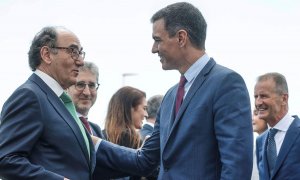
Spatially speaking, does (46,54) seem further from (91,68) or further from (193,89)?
(91,68)

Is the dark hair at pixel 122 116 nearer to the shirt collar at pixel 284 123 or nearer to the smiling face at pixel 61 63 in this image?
the shirt collar at pixel 284 123

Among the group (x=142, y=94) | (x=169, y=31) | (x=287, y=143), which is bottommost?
(x=287, y=143)

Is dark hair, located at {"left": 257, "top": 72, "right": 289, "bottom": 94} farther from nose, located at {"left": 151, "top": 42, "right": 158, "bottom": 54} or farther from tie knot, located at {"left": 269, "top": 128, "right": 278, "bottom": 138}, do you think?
nose, located at {"left": 151, "top": 42, "right": 158, "bottom": 54}

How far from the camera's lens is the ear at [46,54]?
3376 millimetres

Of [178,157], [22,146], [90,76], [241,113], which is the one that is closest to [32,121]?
[22,146]

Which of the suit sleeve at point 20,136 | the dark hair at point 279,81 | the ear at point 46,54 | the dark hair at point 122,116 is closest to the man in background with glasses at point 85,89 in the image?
the dark hair at point 122,116

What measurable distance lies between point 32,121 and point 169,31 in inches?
44.0

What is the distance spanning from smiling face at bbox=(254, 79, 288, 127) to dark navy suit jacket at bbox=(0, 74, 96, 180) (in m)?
2.66

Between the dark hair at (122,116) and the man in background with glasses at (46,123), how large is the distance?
1.60 meters

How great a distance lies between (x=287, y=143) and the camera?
4781mm

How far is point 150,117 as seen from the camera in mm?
6293

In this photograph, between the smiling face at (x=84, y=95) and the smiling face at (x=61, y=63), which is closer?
the smiling face at (x=61, y=63)

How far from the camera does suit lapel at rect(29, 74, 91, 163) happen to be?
323cm

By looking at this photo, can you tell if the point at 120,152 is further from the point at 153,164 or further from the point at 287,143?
the point at 287,143
